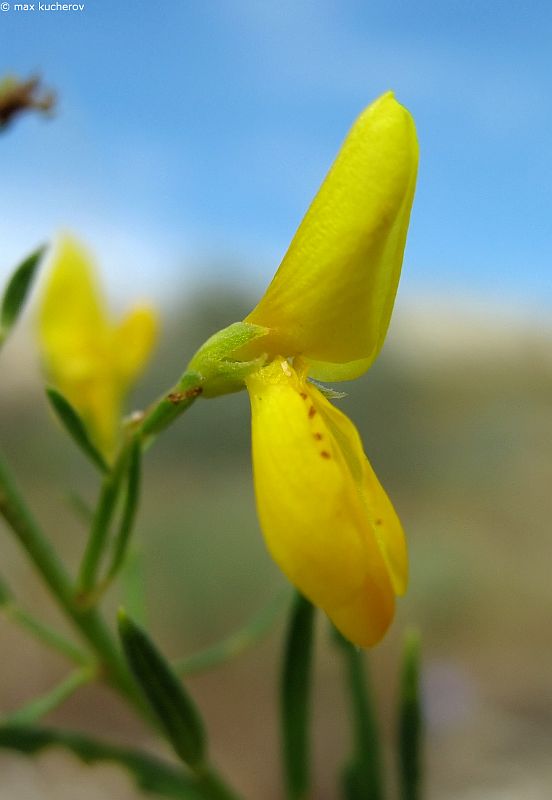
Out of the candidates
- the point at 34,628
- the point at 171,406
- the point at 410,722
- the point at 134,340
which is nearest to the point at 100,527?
the point at 171,406

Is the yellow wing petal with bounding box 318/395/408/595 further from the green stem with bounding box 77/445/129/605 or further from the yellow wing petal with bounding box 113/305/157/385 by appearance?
the yellow wing petal with bounding box 113/305/157/385

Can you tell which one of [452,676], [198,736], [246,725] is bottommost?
[452,676]

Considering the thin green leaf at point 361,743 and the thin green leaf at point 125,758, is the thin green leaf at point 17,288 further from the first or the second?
the thin green leaf at point 361,743

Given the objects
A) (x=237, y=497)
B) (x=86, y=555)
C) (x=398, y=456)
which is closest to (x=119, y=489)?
(x=86, y=555)

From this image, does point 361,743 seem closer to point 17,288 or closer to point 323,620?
point 323,620

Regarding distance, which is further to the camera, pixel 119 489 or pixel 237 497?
pixel 237 497

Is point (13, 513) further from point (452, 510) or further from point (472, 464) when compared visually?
point (472, 464)

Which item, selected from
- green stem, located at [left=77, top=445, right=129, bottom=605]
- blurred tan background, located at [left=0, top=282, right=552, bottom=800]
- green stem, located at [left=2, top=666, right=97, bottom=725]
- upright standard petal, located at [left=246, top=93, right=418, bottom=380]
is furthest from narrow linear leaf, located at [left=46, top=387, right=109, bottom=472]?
blurred tan background, located at [left=0, top=282, right=552, bottom=800]
